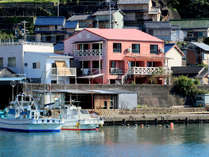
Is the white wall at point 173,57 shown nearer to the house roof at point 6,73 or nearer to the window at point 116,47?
the window at point 116,47

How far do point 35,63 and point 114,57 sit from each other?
912cm

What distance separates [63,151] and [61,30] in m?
52.9

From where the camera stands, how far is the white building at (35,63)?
62125mm

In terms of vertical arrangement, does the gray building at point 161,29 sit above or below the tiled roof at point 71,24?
below

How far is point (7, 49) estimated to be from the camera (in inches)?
2530

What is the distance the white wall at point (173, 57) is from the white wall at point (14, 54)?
2026 centimetres

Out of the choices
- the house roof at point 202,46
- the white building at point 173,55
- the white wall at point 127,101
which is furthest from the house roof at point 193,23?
the white wall at point 127,101

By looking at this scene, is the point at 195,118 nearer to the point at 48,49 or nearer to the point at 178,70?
the point at 178,70

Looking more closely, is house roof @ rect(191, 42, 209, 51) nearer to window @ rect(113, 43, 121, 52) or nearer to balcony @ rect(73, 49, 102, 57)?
window @ rect(113, 43, 121, 52)

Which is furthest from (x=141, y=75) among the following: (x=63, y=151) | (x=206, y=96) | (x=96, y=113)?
(x=63, y=151)

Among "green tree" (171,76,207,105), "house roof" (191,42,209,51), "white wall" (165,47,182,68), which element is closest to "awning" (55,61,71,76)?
"green tree" (171,76,207,105)

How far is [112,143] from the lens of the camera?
1764 inches

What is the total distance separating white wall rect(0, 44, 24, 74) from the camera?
63.4 m

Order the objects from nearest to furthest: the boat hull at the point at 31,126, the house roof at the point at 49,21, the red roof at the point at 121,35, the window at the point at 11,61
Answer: the boat hull at the point at 31,126, the window at the point at 11,61, the red roof at the point at 121,35, the house roof at the point at 49,21
